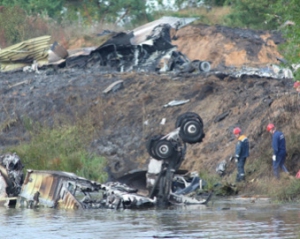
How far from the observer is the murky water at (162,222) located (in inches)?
670

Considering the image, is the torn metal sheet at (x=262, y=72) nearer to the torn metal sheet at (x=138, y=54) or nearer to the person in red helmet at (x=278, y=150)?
the torn metal sheet at (x=138, y=54)

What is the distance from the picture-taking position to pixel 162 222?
62.9ft

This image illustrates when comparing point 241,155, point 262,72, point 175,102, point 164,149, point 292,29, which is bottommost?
point 164,149

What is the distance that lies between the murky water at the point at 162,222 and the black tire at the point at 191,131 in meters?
1.56

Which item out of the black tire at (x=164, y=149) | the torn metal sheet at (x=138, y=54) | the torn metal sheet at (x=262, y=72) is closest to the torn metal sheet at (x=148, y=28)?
the torn metal sheet at (x=138, y=54)

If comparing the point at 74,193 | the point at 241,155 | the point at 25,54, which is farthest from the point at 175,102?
the point at 74,193

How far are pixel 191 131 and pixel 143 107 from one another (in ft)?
47.3

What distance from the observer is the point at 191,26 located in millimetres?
51031

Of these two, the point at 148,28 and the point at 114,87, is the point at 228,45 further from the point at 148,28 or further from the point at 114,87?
the point at 114,87

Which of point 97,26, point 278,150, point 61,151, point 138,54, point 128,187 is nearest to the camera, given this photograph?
point 128,187

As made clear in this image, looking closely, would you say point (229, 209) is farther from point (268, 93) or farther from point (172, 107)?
point (172, 107)

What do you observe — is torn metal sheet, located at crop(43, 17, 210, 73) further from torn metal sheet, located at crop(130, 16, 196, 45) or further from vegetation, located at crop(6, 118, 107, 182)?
vegetation, located at crop(6, 118, 107, 182)

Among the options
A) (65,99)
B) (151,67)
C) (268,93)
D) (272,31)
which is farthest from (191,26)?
(268,93)

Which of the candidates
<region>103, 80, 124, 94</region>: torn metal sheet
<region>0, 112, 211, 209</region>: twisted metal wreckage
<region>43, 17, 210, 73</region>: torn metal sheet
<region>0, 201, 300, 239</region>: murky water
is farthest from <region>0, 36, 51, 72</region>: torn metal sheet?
<region>0, 112, 211, 209</region>: twisted metal wreckage
